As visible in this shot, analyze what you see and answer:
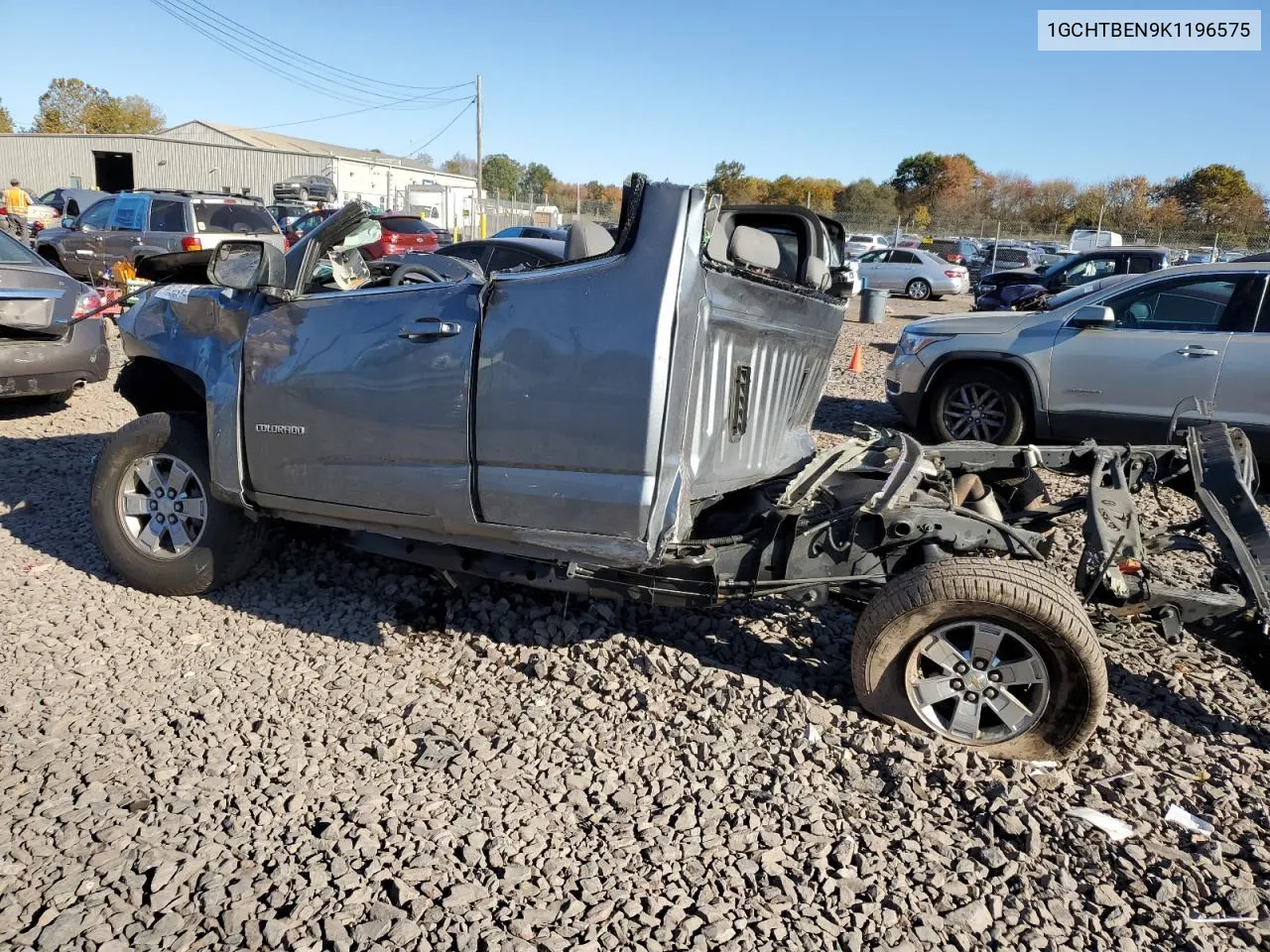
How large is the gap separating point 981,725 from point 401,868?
2.10m

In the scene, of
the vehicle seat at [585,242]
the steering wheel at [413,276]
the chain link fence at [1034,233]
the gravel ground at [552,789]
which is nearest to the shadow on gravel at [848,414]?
the gravel ground at [552,789]

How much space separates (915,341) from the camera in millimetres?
8188

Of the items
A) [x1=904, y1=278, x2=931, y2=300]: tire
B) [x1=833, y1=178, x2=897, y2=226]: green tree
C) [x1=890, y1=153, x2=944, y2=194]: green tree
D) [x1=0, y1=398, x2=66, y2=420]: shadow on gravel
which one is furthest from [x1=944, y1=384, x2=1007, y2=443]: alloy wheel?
[x1=890, y1=153, x2=944, y2=194]: green tree

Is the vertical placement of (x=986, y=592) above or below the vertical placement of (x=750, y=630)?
above

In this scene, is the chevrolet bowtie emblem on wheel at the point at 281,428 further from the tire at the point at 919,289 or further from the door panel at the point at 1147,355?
the tire at the point at 919,289

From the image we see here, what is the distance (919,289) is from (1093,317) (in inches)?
797

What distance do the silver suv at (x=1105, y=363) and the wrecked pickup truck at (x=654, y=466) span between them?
2820mm

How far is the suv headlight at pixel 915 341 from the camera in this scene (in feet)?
26.0

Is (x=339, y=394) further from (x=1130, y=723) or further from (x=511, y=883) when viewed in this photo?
(x=1130, y=723)

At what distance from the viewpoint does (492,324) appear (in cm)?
346

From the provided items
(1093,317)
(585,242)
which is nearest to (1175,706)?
(585,242)

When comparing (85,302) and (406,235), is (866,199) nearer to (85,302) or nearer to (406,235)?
(406,235)

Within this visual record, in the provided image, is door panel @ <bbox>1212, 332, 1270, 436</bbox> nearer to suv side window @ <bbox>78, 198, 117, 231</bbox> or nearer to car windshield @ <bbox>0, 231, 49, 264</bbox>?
car windshield @ <bbox>0, 231, 49, 264</bbox>

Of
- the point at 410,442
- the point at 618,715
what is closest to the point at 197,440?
the point at 410,442
